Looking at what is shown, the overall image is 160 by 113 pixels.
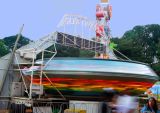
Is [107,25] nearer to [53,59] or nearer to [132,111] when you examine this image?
[53,59]

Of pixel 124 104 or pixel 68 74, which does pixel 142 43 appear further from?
pixel 124 104

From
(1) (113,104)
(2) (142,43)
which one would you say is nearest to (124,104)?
(1) (113,104)

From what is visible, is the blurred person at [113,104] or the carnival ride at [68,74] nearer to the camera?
the blurred person at [113,104]

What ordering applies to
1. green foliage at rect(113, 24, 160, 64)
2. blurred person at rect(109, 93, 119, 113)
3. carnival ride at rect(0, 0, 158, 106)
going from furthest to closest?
green foliage at rect(113, 24, 160, 64) → carnival ride at rect(0, 0, 158, 106) → blurred person at rect(109, 93, 119, 113)

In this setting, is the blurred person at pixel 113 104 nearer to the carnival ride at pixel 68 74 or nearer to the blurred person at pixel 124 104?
the blurred person at pixel 124 104

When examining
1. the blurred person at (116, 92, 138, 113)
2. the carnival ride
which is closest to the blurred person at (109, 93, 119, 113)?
the blurred person at (116, 92, 138, 113)

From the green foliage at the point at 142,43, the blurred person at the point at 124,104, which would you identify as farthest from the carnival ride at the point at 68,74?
the green foliage at the point at 142,43

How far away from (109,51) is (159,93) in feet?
28.0

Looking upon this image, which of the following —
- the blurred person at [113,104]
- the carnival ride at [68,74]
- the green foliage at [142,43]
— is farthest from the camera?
the green foliage at [142,43]

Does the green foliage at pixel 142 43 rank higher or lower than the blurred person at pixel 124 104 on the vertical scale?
higher

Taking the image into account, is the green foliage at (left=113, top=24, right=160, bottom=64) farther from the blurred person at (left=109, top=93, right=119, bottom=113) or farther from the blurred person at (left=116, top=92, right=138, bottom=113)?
the blurred person at (left=109, top=93, right=119, bottom=113)

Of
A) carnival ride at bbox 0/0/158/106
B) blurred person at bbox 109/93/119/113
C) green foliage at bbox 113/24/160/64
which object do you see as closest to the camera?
blurred person at bbox 109/93/119/113

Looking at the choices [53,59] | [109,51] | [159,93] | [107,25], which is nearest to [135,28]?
[107,25]

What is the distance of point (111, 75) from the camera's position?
1909cm
